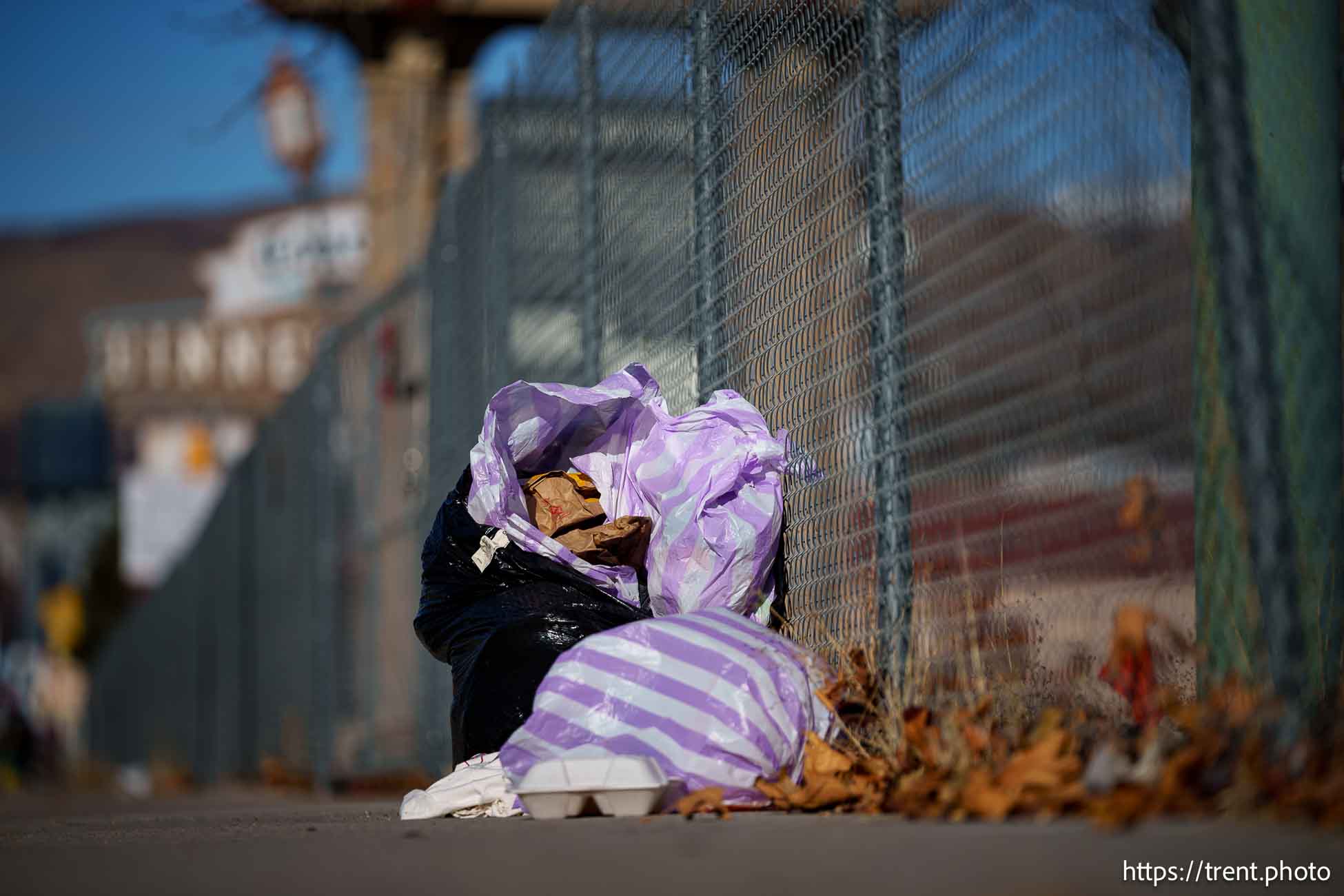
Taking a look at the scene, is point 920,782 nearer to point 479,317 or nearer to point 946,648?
point 946,648

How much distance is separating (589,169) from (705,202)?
1.28 meters

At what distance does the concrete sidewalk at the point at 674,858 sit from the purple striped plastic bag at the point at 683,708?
4.8 inches

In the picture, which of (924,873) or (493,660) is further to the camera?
(493,660)

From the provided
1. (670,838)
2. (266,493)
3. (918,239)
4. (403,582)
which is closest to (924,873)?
(670,838)

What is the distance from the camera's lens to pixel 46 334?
17638 centimetres

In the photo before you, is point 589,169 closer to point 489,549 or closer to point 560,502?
point 560,502

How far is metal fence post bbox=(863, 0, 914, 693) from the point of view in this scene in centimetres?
389

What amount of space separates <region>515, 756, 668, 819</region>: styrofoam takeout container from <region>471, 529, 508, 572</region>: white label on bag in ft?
3.55

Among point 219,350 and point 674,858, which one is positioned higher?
point 219,350

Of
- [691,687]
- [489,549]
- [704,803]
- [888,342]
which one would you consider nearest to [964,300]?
[888,342]

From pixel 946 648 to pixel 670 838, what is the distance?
89 cm

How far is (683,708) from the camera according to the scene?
354cm

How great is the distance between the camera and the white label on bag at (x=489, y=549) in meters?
4.52

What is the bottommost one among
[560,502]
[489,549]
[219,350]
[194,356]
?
[489,549]
